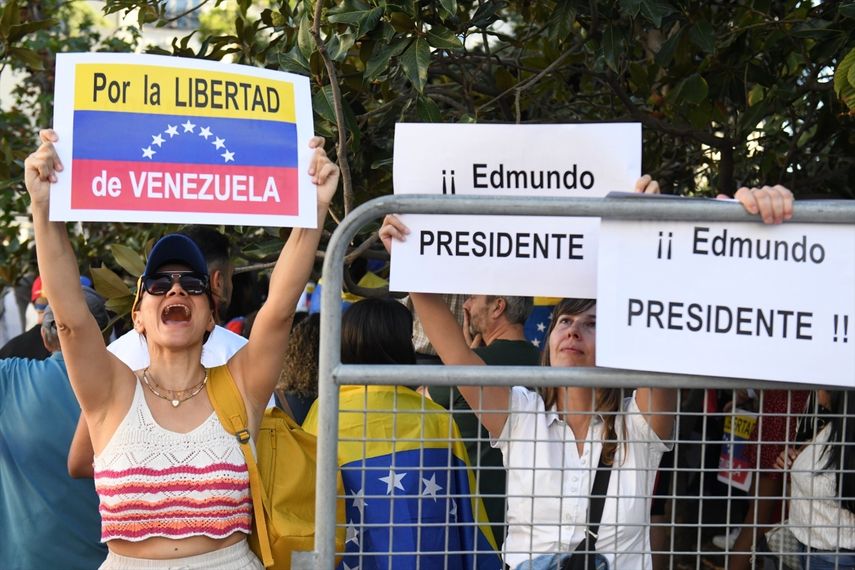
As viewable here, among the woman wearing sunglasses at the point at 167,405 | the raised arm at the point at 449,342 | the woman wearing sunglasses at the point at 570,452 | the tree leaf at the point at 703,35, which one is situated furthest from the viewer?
the tree leaf at the point at 703,35

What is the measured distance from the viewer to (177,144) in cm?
292

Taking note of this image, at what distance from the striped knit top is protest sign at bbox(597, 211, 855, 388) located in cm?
113

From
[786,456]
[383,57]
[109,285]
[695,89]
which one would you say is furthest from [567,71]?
[786,456]

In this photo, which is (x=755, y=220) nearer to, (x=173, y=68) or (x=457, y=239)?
(x=457, y=239)

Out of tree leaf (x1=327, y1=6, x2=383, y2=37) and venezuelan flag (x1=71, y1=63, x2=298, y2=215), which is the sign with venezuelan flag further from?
tree leaf (x1=327, y1=6, x2=383, y2=37)

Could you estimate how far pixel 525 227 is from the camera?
2895mm

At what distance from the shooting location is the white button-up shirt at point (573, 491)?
106 inches

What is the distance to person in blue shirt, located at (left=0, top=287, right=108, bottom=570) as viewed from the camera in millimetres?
3594

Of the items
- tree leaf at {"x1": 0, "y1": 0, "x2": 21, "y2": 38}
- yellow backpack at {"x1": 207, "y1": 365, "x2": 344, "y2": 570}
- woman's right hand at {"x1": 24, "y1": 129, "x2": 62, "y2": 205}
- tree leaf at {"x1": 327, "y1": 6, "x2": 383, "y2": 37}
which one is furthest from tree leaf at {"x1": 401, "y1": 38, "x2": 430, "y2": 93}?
tree leaf at {"x1": 0, "y1": 0, "x2": 21, "y2": 38}

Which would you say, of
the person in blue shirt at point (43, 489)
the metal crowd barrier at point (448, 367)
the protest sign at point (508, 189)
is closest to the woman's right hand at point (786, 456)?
the metal crowd barrier at point (448, 367)

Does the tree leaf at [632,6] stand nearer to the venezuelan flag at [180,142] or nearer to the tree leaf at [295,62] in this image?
the tree leaf at [295,62]

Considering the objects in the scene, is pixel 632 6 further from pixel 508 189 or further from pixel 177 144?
pixel 177 144

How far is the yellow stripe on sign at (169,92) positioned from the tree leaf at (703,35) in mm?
2169

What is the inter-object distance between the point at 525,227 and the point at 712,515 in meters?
4.28
